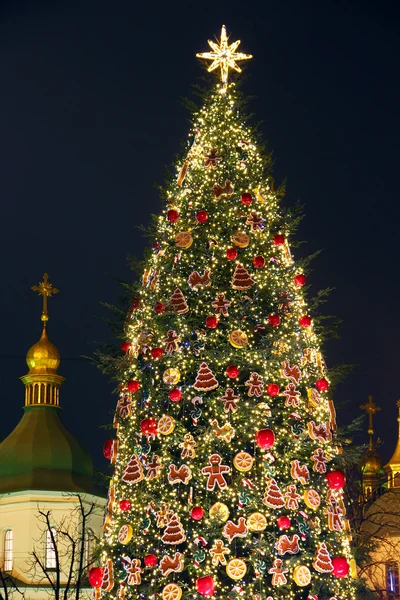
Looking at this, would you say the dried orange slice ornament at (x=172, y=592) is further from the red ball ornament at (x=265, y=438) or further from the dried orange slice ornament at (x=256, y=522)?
the red ball ornament at (x=265, y=438)

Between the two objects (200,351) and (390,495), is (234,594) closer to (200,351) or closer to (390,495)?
(200,351)

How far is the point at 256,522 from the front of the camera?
18234 mm

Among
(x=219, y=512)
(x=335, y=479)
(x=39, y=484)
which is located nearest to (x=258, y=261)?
(x=335, y=479)

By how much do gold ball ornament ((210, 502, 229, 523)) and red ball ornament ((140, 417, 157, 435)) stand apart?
4.88 ft

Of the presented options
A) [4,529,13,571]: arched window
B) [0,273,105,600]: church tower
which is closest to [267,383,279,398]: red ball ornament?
[0,273,105,600]: church tower

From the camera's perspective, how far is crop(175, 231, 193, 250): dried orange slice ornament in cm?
1947

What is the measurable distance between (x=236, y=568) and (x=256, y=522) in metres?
0.73

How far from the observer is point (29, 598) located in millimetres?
44281

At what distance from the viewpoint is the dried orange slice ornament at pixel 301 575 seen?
18250 millimetres

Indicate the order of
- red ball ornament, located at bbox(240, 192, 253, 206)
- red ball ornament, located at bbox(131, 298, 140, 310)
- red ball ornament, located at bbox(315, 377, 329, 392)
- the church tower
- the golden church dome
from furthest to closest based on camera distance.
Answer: the golden church dome
the church tower
red ball ornament, located at bbox(131, 298, 140, 310)
red ball ornament, located at bbox(240, 192, 253, 206)
red ball ornament, located at bbox(315, 377, 329, 392)

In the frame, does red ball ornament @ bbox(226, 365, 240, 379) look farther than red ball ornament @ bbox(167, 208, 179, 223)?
No

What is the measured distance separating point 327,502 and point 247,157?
219 inches

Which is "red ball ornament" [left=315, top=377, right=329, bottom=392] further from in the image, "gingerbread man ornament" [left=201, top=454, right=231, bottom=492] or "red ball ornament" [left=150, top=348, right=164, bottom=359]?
"red ball ornament" [left=150, top=348, right=164, bottom=359]

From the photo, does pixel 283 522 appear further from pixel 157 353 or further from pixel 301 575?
pixel 157 353
